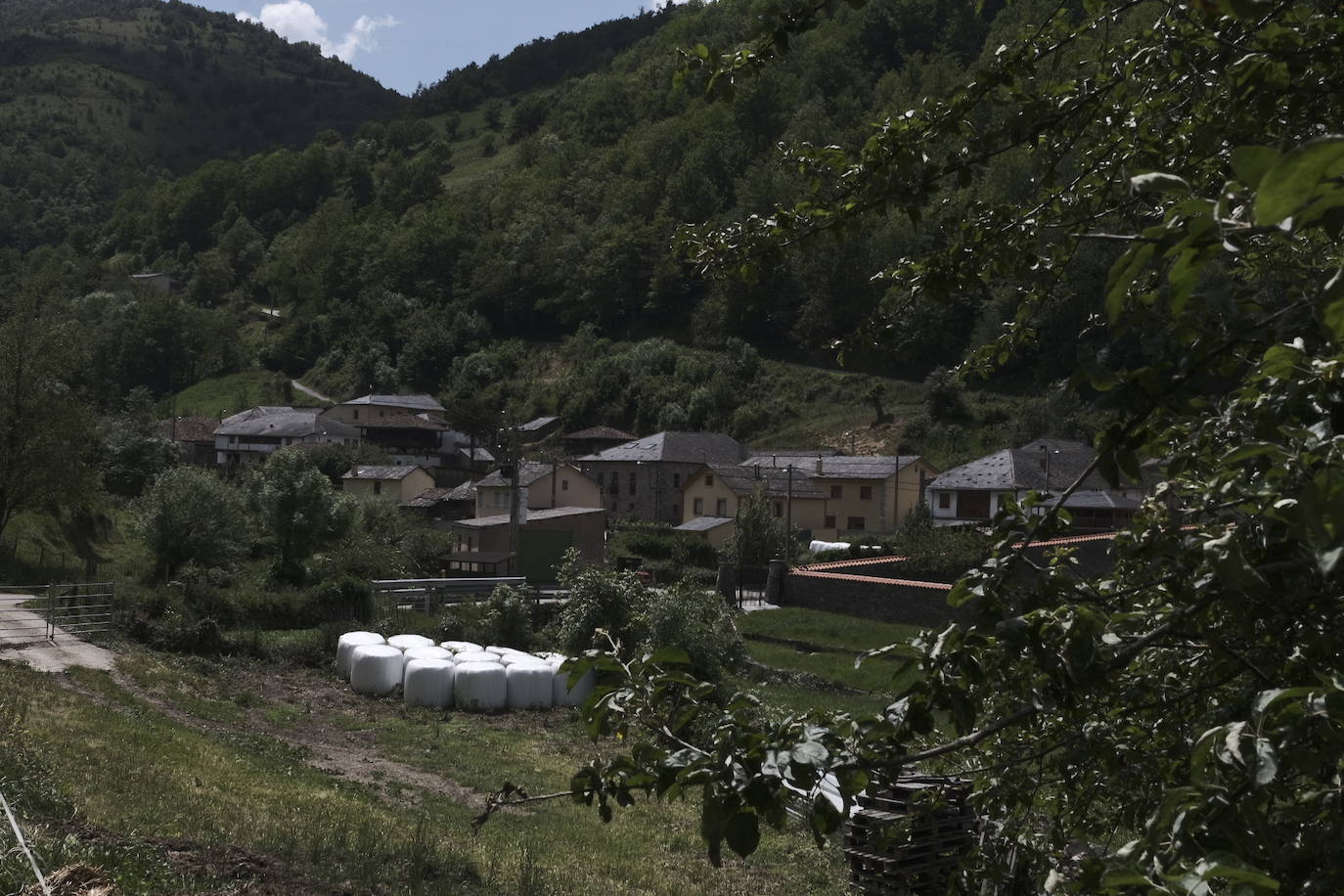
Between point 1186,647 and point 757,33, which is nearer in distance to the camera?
point 1186,647

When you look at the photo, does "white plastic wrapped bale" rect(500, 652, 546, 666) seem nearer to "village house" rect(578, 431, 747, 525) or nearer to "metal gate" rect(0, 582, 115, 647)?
"metal gate" rect(0, 582, 115, 647)

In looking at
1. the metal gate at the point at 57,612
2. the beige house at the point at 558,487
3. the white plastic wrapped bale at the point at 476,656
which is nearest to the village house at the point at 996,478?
the beige house at the point at 558,487

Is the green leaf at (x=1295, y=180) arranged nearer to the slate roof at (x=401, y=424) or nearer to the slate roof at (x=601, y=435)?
the slate roof at (x=601, y=435)

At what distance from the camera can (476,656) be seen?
27.2 metres

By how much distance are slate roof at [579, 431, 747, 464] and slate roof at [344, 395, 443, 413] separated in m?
26.7

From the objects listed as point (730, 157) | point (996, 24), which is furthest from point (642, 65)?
point (996, 24)

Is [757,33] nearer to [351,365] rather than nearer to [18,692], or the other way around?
[18,692]

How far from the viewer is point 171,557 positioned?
36312 mm

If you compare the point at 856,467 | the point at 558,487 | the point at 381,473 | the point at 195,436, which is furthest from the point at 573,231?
the point at 856,467

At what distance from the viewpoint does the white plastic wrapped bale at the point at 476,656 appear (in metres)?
26.8

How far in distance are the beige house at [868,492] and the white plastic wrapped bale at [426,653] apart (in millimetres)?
40953

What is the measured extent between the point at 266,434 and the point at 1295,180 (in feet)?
317

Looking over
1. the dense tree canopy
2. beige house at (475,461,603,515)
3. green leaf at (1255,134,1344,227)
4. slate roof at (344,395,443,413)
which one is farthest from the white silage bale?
slate roof at (344,395,443,413)

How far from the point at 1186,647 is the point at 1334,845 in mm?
1362
